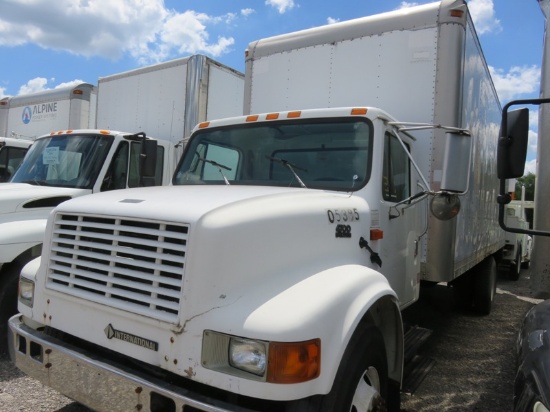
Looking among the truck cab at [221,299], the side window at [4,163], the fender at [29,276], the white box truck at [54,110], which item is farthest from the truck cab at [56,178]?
the white box truck at [54,110]

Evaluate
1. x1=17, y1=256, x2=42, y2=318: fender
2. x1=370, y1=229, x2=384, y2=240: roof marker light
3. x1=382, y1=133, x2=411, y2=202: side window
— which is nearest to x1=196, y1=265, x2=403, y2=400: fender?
x1=370, y1=229, x2=384, y2=240: roof marker light

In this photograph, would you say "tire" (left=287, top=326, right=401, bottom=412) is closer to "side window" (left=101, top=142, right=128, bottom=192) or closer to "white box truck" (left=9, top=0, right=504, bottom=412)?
"white box truck" (left=9, top=0, right=504, bottom=412)

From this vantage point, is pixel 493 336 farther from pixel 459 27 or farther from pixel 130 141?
pixel 130 141

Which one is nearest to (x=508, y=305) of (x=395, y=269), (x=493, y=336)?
(x=493, y=336)

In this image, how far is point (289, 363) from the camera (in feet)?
5.96

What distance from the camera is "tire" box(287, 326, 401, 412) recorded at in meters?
1.94

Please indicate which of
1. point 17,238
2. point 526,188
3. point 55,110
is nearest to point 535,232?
point 17,238

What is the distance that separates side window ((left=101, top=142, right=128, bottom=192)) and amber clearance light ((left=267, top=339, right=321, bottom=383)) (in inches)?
142

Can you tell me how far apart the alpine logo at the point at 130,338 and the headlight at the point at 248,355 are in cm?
40

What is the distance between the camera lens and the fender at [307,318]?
5.98 feet

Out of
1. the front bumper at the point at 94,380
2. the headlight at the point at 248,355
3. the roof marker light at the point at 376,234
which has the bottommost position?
the front bumper at the point at 94,380

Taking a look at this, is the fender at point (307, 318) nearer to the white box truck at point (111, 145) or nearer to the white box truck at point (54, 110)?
the white box truck at point (111, 145)

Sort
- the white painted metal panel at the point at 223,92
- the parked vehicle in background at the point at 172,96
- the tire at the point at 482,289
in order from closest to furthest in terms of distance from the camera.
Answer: the parked vehicle in background at the point at 172,96 < the white painted metal panel at the point at 223,92 < the tire at the point at 482,289

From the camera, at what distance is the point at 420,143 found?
411cm
